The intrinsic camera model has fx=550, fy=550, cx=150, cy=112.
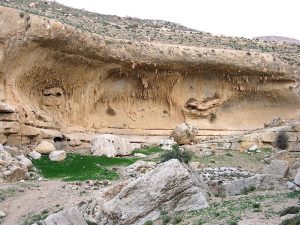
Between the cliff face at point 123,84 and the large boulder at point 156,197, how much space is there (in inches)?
620

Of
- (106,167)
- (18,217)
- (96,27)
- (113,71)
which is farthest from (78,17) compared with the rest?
(18,217)

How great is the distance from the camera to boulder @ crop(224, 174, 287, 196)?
55.7 feet

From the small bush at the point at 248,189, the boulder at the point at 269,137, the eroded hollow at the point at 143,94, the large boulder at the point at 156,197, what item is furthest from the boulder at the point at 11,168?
the boulder at the point at 269,137

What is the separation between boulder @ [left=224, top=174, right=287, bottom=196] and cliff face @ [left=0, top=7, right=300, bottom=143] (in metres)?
15.6

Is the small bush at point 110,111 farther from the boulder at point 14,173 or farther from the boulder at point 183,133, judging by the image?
the boulder at point 14,173

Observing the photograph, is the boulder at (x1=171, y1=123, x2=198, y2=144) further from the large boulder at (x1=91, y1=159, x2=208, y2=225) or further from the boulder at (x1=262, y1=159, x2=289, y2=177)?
the large boulder at (x1=91, y1=159, x2=208, y2=225)

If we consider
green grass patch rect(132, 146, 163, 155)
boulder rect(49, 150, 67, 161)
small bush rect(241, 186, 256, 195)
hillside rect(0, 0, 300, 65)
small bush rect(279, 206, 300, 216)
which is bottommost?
green grass patch rect(132, 146, 163, 155)

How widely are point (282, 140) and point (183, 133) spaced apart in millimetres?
6368

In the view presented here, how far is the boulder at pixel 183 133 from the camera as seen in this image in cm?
3609

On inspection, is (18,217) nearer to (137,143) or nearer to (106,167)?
(106,167)

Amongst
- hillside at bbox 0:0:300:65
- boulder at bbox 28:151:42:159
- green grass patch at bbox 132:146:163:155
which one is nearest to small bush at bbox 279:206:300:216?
boulder at bbox 28:151:42:159

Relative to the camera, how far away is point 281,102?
137ft

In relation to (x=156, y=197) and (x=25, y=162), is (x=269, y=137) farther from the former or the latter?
(x=156, y=197)

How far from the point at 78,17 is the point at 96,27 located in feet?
14.3
